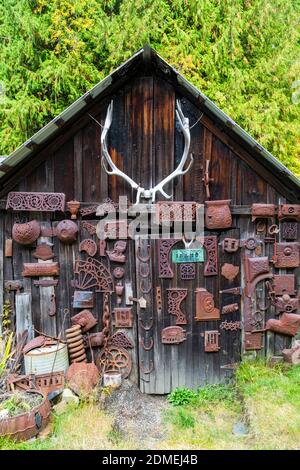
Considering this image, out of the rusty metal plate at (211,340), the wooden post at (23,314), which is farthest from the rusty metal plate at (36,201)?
the rusty metal plate at (211,340)

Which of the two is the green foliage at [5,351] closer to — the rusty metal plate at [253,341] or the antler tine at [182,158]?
the antler tine at [182,158]

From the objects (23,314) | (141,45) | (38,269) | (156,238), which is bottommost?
(23,314)

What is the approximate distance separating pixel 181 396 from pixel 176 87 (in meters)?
4.22

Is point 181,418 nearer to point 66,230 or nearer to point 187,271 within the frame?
point 187,271

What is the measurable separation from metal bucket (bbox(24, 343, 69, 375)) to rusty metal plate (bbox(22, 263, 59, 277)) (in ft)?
3.16

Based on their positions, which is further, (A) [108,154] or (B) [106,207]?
(B) [106,207]

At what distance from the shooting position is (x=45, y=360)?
476 centimetres

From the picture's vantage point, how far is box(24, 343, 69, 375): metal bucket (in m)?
4.72

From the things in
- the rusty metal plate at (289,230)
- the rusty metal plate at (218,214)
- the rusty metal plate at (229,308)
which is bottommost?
the rusty metal plate at (229,308)

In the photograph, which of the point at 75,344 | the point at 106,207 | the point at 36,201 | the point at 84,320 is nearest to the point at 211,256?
the point at 106,207

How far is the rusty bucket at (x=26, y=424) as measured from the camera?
387 centimetres

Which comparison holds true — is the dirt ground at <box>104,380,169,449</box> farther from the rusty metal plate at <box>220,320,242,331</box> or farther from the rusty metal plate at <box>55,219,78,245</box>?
the rusty metal plate at <box>55,219,78,245</box>

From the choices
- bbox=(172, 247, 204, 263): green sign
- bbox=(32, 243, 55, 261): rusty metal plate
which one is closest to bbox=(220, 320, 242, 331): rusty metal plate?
bbox=(172, 247, 204, 263): green sign

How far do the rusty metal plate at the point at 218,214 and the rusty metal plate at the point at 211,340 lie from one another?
4.94 feet
